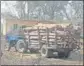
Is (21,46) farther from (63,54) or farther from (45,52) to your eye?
(63,54)

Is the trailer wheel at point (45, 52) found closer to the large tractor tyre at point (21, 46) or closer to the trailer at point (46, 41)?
the trailer at point (46, 41)

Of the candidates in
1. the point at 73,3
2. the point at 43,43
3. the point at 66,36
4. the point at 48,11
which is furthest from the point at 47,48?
the point at 73,3

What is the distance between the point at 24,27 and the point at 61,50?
98cm

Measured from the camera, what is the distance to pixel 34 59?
4.48 m

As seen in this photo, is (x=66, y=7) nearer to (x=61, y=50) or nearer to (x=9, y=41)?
(x=61, y=50)

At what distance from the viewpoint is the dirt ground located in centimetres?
429

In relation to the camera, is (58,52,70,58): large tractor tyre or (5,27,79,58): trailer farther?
(58,52,70,58): large tractor tyre

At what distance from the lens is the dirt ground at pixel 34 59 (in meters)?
4.29

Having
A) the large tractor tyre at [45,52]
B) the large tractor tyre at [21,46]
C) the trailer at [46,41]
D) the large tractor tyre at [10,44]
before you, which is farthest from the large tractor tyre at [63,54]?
the large tractor tyre at [10,44]

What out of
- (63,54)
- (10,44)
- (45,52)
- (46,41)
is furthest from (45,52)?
(10,44)

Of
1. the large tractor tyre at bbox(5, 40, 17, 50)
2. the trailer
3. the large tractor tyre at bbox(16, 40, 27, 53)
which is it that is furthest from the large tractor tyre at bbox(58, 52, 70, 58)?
the large tractor tyre at bbox(5, 40, 17, 50)

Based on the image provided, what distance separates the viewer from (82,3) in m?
4.52

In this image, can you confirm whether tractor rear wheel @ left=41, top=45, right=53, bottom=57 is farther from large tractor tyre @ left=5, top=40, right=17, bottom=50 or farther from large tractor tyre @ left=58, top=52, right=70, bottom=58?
large tractor tyre @ left=5, top=40, right=17, bottom=50

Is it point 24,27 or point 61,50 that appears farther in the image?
point 61,50
